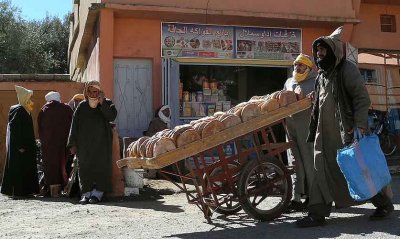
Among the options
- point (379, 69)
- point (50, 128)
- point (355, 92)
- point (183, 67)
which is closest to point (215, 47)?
point (183, 67)

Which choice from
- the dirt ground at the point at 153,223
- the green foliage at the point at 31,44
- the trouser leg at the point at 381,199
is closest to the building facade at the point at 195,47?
the dirt ground at the point at 153,223

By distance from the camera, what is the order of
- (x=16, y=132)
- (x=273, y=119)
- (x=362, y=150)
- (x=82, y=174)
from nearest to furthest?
(x=362, y=150), (x=273, y=119), (x=82, y=174), (x=16, y=132)

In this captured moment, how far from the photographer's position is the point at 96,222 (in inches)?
235

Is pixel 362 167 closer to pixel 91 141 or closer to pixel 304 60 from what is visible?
pixel 304 60

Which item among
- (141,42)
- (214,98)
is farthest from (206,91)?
(141,42)

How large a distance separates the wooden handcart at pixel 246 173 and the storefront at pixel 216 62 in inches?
198

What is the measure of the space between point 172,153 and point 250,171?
3.19 ft

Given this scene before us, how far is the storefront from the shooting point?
35.4 ft

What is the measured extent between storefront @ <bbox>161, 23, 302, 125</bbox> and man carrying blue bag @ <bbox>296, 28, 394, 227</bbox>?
5628 millimetres

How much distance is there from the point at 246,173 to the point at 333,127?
1.01 m

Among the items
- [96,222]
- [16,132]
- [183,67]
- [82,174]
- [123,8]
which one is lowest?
[96,222]

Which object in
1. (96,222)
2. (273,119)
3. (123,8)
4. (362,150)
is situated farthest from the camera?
(123,8)

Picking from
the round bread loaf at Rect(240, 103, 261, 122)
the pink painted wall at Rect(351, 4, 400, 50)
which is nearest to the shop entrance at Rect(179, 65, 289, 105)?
the pink painted wall at Rect(351, 4, 400, 50)

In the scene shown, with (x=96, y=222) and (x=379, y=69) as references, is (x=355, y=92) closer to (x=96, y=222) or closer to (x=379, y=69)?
(x=96, y=222)
